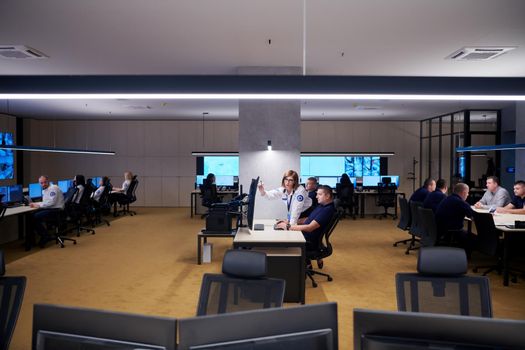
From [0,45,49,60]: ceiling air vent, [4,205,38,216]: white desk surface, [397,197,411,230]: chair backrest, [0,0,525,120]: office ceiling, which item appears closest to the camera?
[0,0,525,120]: office ceiling

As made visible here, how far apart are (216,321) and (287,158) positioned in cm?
649

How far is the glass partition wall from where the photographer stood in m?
13.2

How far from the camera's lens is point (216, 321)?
1260 mm

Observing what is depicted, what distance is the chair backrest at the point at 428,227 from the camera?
6672 millimetres

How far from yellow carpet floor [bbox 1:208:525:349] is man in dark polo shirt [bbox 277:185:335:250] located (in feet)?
2.20

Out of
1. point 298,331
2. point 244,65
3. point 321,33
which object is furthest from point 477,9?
point 298,331

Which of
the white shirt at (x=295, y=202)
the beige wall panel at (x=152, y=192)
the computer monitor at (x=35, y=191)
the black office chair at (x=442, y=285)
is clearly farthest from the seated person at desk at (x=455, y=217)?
the beige wall panel at (x=152, y=192)

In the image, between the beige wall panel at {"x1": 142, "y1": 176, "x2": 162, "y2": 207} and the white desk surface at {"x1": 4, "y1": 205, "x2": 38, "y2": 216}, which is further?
the beige wall panel at {"x1": 142, "y1": 176, "x2": 162, "y2": 207}

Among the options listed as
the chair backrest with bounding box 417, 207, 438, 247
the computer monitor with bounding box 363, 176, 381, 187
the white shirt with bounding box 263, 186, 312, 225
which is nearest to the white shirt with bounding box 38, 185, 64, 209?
the white shirt with bounding box 263, 186, 312, 225

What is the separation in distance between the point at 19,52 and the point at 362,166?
11.7 m

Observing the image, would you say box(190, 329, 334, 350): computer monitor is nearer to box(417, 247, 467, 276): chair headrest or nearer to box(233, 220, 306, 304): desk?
box(417, 247, 467, 276): chair headrest

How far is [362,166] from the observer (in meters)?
15.6

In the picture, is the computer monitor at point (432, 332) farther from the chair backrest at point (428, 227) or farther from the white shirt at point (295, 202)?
the chair backrest at point (428, 227)

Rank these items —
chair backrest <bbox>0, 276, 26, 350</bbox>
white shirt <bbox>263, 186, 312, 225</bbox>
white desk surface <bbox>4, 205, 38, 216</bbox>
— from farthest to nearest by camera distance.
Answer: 1. white desk surface <bbox>4, 205, 38, 216</bbox>
2. white shirt <bbox>263, 186, 312, 225</bbox>
3. chair backrest <bbox>0, 276, 26, 350</bbox>
